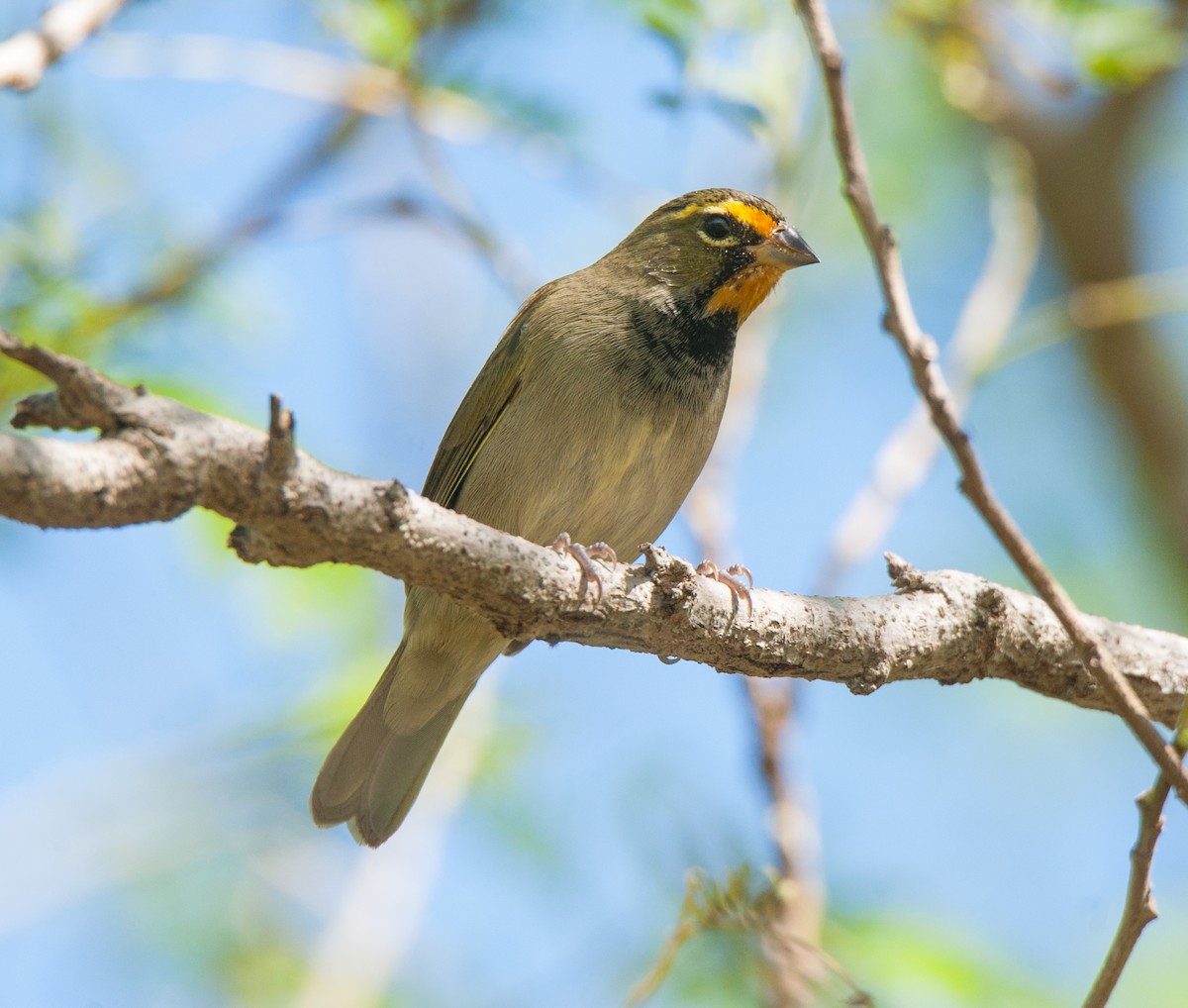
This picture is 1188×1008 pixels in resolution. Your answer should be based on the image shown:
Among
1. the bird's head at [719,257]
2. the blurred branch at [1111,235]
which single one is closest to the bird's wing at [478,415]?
the bird's head at [719,257]

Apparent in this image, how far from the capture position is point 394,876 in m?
5.56

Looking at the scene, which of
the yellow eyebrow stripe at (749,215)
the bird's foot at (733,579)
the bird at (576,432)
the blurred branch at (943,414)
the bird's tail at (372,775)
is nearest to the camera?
the blurred branch at (943,414)

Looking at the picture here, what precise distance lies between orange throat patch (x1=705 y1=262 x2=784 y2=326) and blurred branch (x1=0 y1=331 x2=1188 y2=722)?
155 cm

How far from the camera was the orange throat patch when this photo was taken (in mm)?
5031

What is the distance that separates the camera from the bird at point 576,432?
451cm

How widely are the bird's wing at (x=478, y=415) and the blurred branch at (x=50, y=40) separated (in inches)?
68.6

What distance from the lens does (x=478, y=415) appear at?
196 inches

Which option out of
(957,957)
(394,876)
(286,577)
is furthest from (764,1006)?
(286,577)

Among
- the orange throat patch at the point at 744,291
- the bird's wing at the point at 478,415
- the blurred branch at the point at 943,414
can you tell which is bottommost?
the blurred branch at the point at 943,414

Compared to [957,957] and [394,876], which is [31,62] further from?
[957,957]

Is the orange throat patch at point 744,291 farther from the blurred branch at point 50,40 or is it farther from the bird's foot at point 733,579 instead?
the blurred branch at point 50,40

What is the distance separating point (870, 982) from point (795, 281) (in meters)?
6.24

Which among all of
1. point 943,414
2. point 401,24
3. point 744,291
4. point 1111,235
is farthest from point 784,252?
point 1111,235

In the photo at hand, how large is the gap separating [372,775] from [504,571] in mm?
2183
